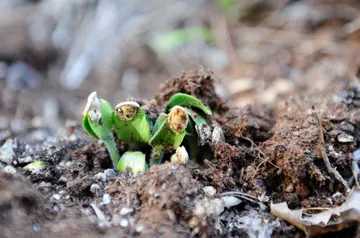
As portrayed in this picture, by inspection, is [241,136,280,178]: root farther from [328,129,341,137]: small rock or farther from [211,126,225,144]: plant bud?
[328,129,341,137]: small rock

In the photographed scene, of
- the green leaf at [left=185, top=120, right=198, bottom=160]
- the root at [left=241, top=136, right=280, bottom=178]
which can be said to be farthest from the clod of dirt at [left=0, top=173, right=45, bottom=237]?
the root at [left=241, top=136, right=280, bottom=178]

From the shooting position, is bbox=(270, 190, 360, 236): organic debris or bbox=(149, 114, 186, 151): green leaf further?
bbox=(149, 114, 186, 151): green leaf

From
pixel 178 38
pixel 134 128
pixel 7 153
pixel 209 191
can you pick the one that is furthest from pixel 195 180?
pixel 178 38

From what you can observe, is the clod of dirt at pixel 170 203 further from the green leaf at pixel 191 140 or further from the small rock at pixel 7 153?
the small rock at pixel 7 153

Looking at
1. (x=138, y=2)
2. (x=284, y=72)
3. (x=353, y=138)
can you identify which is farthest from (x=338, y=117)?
(x=138, y=2)

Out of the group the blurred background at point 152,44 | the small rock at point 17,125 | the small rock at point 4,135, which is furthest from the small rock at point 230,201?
the blurred background at point 152,44

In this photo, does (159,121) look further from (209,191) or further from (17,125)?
(17,125)
